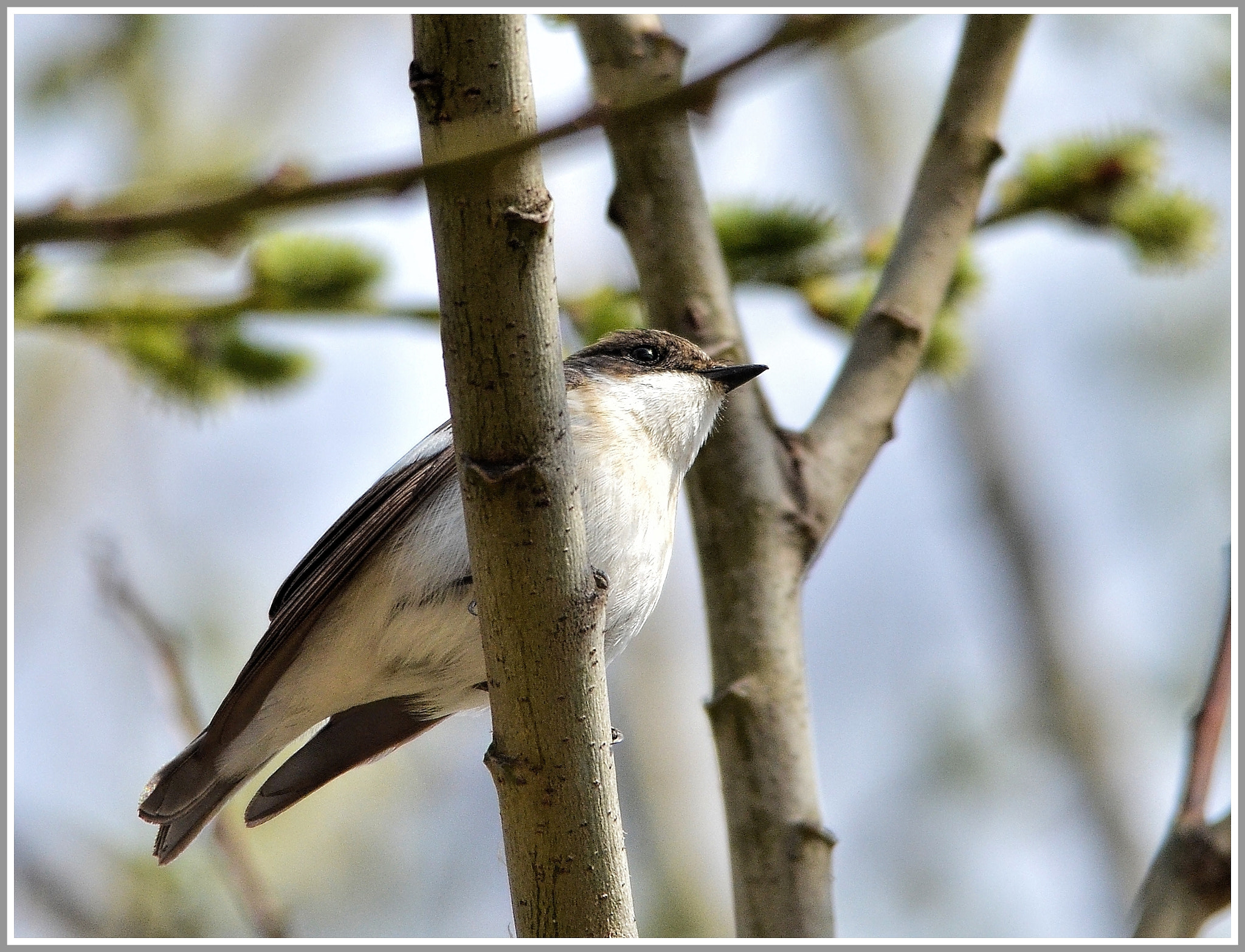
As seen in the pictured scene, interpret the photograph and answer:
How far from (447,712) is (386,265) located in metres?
1.47

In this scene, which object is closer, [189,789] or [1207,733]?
[1207,733]

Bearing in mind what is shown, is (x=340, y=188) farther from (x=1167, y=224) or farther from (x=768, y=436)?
(x=1167, y=224)

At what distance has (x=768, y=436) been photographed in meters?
3.78

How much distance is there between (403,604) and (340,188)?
8.00ft

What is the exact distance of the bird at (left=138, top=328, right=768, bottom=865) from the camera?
137 inches

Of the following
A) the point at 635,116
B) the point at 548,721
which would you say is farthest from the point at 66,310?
the point at 635,116

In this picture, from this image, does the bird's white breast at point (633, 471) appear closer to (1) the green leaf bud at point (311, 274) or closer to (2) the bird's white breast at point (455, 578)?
(2) the bird's white breast at point (455, 578)

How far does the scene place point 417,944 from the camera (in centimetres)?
308

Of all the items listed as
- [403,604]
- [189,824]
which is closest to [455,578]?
[403,604]

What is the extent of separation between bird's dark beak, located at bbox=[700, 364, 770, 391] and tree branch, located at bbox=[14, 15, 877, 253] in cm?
259

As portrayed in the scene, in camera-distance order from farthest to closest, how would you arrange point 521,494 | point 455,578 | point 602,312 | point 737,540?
point 602,312
point 737,540
point 455,578
point 521,494

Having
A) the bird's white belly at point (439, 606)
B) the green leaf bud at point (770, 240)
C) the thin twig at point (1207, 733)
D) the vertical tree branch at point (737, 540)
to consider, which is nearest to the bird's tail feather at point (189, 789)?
the bird's white belly at point (439, 606)

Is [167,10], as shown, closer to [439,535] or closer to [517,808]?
[439,535]

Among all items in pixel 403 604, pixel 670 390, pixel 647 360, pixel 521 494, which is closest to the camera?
pixel 521 494
